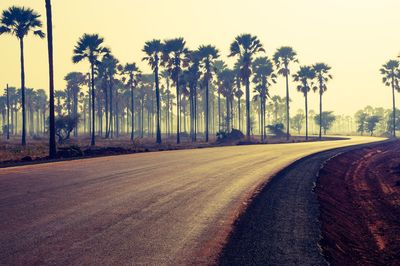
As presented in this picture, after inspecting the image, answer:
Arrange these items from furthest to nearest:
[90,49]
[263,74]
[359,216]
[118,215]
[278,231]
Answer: [263,74]
[90,49]
[359,216]
[118,215]
[278,231]

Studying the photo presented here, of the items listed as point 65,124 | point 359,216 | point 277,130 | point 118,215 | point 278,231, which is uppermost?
point 65,124

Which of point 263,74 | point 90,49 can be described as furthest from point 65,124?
point 263,74

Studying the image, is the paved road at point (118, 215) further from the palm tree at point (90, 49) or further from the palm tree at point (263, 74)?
the palm tree at point (263, 74)

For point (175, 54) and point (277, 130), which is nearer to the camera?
point (175, 54)

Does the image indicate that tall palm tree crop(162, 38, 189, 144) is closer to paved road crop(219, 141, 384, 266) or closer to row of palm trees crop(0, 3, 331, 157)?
row of palm trees crop(0, 3, 331, 157)

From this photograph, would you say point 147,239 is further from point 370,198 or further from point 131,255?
point 370,198

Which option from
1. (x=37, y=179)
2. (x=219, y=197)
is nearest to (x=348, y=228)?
(x=219, y=197)

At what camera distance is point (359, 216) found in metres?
14.0

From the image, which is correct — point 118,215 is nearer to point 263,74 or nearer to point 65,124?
point 65,124

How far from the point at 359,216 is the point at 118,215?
819 cm

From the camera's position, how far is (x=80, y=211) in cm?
1095

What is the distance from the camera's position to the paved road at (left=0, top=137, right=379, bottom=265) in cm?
761

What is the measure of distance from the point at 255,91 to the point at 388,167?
59.3 meters

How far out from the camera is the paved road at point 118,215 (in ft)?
25.0
